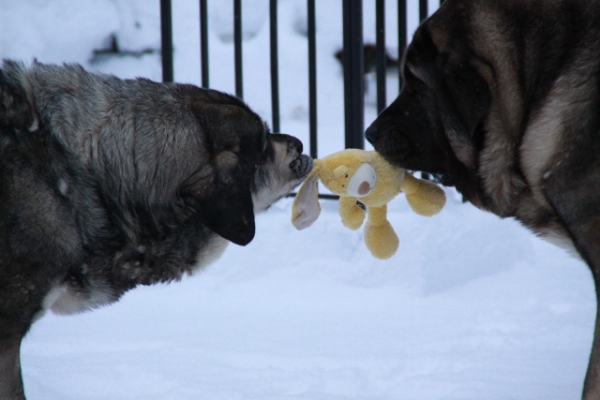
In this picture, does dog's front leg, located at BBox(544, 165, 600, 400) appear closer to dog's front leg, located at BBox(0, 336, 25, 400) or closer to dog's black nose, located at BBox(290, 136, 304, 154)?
dog's black nose, located at BBox(290, 136, 304, 154)

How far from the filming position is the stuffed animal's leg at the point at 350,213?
11.4 ft

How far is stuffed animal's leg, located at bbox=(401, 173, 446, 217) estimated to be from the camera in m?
3.41

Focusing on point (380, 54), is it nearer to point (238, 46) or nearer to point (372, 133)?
point (238, 46)

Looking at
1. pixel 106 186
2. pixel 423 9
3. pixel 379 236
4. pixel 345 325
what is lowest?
pixel 345 325

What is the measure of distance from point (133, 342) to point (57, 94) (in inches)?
68.2

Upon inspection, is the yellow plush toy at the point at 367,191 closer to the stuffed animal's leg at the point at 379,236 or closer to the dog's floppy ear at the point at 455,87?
the stuffed animal's leg at the point at 379,236

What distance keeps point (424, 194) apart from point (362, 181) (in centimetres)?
39

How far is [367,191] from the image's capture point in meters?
3.21

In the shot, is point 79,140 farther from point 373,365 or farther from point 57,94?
point 373,365

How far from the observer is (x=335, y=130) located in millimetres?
7617

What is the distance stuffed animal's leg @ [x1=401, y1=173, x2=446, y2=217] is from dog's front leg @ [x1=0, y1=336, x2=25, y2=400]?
1823 mm

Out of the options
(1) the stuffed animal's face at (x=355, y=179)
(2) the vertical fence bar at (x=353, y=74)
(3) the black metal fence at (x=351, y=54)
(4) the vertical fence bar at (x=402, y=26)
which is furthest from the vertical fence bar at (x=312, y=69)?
(1) the stuffed animal's face at (x=355, y=179)

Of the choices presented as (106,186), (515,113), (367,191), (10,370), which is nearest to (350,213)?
(367,191)

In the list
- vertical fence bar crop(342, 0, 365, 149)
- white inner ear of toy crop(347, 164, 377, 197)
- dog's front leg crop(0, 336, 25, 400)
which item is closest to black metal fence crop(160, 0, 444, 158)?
vertical fence bar crop(342, 0, 365, 149)
